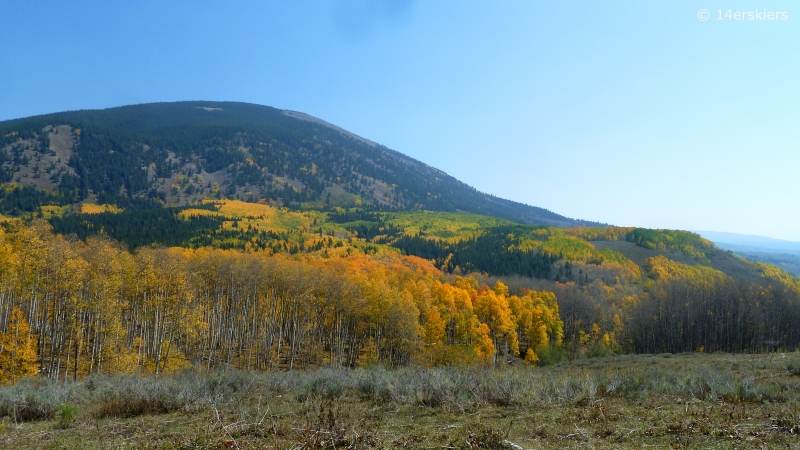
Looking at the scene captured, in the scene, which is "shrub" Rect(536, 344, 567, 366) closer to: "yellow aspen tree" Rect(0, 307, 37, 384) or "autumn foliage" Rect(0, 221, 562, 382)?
"autumn foliage" Rect(0, 221, 562, 382)

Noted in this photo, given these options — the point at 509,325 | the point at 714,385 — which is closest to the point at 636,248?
the point at 509,325

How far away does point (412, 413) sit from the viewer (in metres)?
10.7

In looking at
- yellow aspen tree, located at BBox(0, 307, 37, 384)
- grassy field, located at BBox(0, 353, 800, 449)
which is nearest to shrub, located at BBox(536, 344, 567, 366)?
grassy field, located at BBox(0, 353, 800, 449)

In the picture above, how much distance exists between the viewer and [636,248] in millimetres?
166125

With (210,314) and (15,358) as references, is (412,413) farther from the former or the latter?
(210,314)

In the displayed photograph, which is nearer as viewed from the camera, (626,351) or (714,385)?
(714,385)

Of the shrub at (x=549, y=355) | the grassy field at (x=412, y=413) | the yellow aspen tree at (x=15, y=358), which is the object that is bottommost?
the shrub at (x=549, y=355)

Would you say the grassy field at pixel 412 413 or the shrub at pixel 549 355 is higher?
the grassy field at pixel 412 413

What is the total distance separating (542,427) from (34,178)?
10616 inches

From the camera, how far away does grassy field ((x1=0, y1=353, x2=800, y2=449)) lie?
7.45 metres

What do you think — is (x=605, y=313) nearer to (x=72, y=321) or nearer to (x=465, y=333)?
(x=465, y=333)

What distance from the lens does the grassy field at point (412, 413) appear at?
7.45 metres

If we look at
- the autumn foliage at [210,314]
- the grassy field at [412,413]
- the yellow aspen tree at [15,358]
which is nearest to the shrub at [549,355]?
the autumn foliage at [210,314]

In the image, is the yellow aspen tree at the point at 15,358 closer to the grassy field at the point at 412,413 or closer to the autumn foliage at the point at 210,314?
the autumn foliage at the point at 210,314
